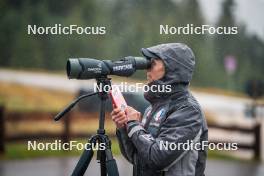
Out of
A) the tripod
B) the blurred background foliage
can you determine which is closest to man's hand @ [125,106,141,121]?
the tripod

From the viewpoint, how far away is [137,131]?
101 inches

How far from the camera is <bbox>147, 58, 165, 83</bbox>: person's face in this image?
2650 millimetres

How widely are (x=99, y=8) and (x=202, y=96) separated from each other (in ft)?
4.68

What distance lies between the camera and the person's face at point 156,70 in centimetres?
265

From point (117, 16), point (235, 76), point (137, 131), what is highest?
point (117, 16)

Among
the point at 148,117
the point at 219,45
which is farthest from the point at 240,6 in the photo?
the point at 148,117

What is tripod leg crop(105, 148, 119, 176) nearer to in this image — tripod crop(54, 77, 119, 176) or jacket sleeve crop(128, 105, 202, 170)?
tripod crop(54, 77, 119, 176)

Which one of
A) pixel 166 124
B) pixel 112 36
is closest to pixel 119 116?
pixel 166 124

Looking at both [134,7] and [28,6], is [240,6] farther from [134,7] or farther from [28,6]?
[28,6]

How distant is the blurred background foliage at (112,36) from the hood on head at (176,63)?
11.1ft
